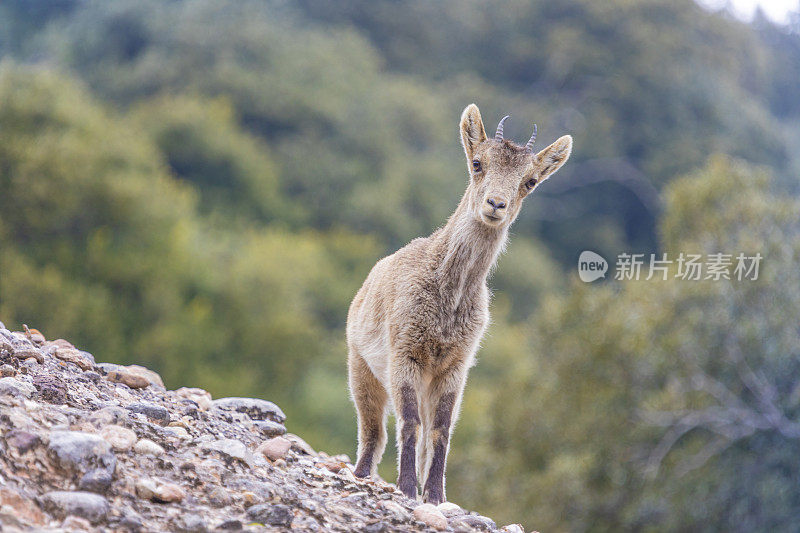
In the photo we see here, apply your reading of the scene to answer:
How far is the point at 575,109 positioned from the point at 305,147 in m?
20.6

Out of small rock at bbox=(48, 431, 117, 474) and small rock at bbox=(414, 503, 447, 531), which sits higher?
small rock at bbox=(414, 503, 447, 531)

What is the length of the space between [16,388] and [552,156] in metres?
5.77

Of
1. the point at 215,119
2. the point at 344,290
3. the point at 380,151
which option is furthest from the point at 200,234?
the point at 380,151

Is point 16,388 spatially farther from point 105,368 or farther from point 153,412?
point 105,368

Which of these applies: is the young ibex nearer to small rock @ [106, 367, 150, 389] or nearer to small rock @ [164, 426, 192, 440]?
small rock @ [164, 426, 192, 440]

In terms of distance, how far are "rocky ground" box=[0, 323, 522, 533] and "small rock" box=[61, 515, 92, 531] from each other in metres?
0.01

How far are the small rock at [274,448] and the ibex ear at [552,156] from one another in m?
3.82

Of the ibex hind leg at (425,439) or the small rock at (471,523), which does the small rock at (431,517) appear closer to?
the small rock at (471,523)

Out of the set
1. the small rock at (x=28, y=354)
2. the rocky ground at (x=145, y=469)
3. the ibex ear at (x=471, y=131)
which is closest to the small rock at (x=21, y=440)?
the rocky ground at (x=145, y=469)

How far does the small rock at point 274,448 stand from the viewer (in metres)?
8.59

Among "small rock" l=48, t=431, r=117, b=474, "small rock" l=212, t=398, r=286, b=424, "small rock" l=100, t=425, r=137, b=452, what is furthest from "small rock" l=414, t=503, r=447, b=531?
"small rock" l=212, t=398, r=286, b=424

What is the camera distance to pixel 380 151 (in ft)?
212

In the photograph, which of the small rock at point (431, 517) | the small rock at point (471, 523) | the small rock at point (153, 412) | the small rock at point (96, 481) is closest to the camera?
Result: the small rock at point (96, 481)

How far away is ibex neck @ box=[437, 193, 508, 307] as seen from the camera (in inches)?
379
